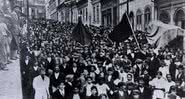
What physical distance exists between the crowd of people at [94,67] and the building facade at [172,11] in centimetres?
32

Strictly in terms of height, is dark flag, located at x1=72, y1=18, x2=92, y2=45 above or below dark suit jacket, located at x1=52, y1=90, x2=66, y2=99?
above

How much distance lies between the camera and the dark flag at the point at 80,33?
385 cm

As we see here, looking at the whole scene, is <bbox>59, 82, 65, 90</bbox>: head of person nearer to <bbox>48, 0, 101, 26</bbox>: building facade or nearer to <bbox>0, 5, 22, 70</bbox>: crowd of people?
<bbox>0, 5, 22, 70</bbox>: crowd of people

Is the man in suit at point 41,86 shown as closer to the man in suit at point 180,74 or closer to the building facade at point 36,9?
the building facade at point 36,9

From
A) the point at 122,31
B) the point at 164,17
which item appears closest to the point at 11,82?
the point at 122,31

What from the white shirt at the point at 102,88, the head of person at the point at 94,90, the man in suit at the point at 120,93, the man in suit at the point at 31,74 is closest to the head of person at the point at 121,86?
the man in suit at the point at 120,93

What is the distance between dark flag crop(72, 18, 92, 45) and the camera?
3.85 meters

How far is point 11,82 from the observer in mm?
3531

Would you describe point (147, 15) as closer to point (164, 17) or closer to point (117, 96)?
point (164, 17)

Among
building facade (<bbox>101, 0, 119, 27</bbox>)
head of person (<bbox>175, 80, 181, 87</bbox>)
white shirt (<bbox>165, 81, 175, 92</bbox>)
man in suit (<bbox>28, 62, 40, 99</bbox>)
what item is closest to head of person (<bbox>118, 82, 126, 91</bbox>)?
white shirt (<bbox>165, 81, 175, 92</bbox>)

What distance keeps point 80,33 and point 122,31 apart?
0.47 m

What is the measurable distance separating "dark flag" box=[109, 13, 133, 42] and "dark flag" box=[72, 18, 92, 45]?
287mm

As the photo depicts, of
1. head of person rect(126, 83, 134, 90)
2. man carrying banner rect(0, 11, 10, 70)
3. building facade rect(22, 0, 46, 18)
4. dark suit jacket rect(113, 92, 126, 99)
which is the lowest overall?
dark suit jacket rect(113, 92, 126, 99)

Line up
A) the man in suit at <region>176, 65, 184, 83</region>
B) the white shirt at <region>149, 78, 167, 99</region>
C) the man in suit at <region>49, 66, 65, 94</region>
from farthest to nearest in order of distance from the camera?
the man in suit at <region>176, 65, 184, 83</region> → the white shirt at <region>149, 78, 167, 99</region> → the man in suit at <region>49, 66, 65, 94</region>
